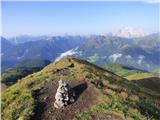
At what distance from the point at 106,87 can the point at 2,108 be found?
15.5 metres

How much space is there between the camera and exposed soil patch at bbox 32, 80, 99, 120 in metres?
39.0

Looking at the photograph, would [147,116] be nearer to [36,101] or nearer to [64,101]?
[64,101]

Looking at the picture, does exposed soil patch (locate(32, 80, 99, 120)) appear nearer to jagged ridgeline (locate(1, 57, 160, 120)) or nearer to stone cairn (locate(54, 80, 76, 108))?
jagged ridgeline (locate(1, 57, 160, 120))

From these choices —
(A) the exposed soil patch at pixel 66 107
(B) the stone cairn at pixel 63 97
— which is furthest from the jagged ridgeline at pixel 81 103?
(B) the stone cairn at pixel 63 97

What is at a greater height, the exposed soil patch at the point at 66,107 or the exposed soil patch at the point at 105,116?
the exposed soil patch at the point at 66,107

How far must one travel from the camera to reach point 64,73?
53.5 meters

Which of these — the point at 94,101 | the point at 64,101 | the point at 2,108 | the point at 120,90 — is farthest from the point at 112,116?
the point at 2,108

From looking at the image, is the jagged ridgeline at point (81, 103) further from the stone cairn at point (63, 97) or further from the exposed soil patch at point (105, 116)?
the stone cairn at point (63, 97)

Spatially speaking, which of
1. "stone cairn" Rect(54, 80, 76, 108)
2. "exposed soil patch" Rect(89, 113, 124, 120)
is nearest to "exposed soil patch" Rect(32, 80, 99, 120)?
"stone cairn" Rect(54, 80, 76, 108)

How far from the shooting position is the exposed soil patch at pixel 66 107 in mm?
39050

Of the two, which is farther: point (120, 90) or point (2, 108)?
point (120, 90)

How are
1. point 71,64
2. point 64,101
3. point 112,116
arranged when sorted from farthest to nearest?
point 71,64 → point 64,101 → point 112,116

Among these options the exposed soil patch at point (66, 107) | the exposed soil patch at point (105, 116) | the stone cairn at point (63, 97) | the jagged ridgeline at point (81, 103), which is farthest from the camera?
the stone cairn at point (63, 97)

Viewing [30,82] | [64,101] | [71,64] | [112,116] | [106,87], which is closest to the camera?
[112,116]
